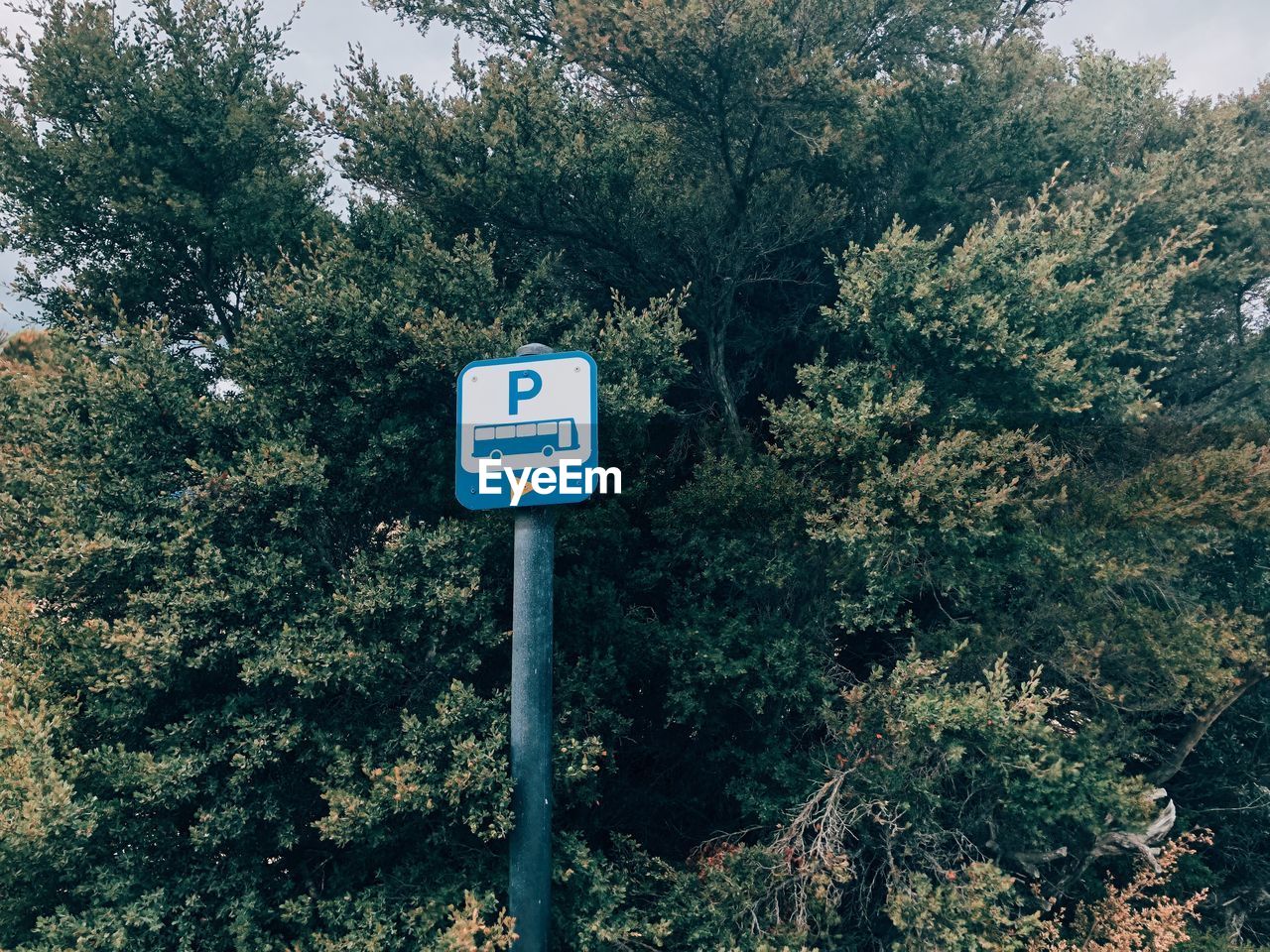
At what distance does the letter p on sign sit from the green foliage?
3774 millimetres

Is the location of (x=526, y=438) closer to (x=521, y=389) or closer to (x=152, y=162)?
(x=521, y=389)

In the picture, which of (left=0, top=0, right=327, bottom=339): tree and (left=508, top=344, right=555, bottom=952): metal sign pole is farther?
(left=0, top=0, right=327, bottom=339): tree

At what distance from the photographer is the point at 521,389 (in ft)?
18.4

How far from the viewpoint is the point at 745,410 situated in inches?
562

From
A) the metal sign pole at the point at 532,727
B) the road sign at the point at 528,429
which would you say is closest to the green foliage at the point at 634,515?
the metal sign pole at the point at 532,727

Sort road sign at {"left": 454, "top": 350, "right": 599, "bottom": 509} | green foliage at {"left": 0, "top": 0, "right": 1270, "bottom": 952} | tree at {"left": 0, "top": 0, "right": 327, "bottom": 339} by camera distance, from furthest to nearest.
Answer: tree at {"left": 0, "top": 0, "right": 327, "bottom": 339}
green foliage at {"left": 0, "top": 0, "right": 1270, "bottom": 952}
road sign at {"left": 454, "top": 350, "right": 599, "bottom": 509}

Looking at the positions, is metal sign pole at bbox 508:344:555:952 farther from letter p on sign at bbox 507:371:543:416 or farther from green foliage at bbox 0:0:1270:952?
green foliage at bbox 0:0:1270:952

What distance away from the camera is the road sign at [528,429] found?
5.49 metres

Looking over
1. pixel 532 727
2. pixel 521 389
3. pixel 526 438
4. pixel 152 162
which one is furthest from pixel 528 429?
pixel 152 162

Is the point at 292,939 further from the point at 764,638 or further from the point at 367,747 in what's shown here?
the point at 764,638

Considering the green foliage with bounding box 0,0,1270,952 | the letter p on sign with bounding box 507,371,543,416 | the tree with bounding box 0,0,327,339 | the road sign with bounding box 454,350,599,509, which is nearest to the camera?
the road sign with bounding box 454,350,599,509

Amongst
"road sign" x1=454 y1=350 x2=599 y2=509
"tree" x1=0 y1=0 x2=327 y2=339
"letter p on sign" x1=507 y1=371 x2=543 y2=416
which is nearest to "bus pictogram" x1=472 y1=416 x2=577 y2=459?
"road sign" x1=454 y1=350 x2=599 y2=509

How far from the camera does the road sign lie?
216 inches

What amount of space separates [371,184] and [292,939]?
963 centimetres
